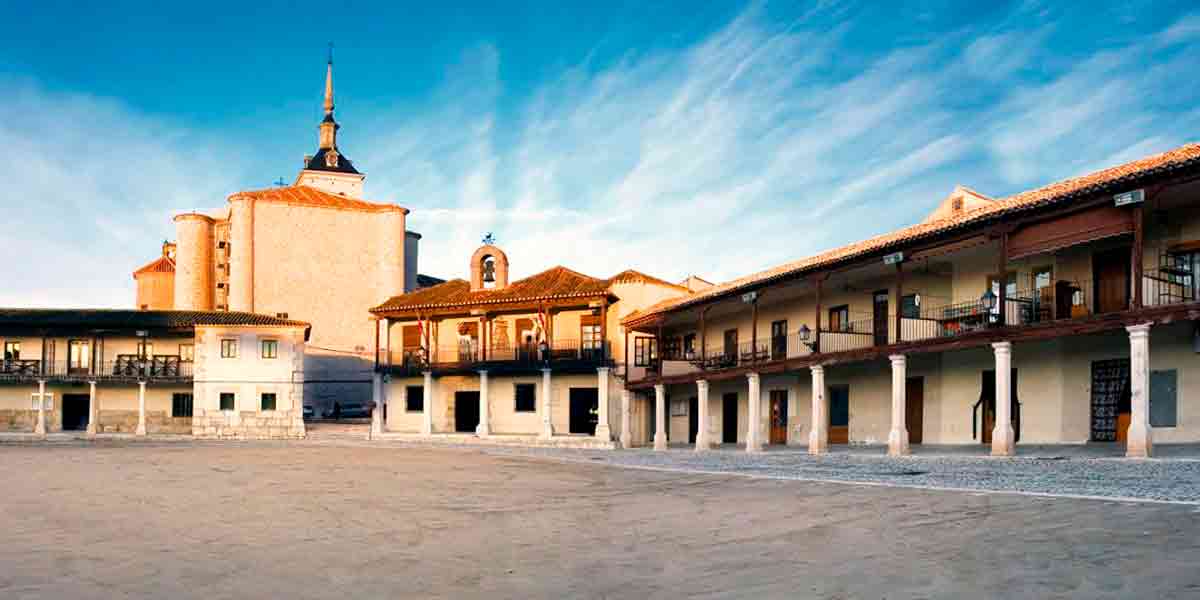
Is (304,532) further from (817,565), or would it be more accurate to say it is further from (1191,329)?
(1191,329)

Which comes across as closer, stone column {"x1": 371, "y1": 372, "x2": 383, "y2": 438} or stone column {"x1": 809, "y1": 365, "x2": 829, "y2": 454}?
stone column {"x1": 809, "y1": 365, "x2": 829, "y2": 454}

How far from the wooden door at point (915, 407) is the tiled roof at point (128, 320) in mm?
29169

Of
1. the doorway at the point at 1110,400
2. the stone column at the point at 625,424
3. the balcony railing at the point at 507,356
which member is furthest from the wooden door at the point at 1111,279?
the balcony railing at the point at 507,356

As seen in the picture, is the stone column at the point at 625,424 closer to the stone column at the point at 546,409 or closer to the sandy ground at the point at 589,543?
the stone column at the point at 546,409

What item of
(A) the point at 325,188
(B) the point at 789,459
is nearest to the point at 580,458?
(B) the point at 789,459

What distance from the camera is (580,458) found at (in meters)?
28.2

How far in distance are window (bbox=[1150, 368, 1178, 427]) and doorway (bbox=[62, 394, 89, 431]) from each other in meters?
44.6

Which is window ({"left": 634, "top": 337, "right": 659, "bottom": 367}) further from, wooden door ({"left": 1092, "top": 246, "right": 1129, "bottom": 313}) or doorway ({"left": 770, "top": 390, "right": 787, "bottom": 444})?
wooden door ({"left": 1092, "top": 246, "right": 1129, "bottom": 313})

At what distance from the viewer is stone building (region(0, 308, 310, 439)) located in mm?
47188

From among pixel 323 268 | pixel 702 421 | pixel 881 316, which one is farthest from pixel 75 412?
pixel 881 316

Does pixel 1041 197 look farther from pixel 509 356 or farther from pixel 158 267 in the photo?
pixel 158 267

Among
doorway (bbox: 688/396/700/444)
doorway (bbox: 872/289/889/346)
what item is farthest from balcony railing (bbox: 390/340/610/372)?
doorway (bbox: 872/289/889/346)

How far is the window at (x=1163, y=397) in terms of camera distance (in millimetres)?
21109

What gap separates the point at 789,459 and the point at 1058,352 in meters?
6.30
